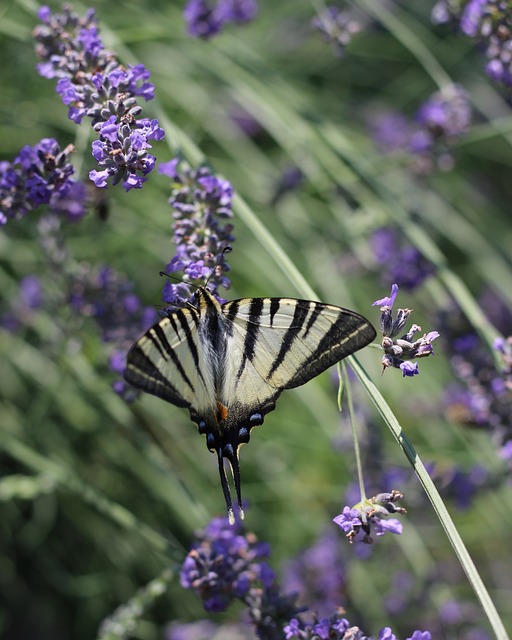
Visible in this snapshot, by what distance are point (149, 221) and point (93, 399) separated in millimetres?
718

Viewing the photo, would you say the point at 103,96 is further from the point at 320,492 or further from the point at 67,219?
the point at 320,492

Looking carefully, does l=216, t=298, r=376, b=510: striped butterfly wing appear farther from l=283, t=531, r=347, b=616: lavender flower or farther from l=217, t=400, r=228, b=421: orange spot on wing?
l=283, t=531, r=347, b=616: lavender flower

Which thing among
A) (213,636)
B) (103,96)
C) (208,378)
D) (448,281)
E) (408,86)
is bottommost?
(213,636)

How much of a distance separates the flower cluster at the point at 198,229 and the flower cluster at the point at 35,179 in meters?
0.22

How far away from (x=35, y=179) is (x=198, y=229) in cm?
37

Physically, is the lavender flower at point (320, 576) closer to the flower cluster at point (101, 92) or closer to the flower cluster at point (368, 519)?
the flower cluster at point (368, 519)

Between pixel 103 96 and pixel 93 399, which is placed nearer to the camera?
pixel 103 96

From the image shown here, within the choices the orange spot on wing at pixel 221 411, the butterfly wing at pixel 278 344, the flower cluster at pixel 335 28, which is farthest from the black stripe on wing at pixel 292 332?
the flower cluster at pixel 335 28

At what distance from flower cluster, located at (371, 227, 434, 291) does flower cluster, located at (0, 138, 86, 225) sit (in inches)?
44.2

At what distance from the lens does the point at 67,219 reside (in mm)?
2072

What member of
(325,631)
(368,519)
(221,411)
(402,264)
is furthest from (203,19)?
(325,631)

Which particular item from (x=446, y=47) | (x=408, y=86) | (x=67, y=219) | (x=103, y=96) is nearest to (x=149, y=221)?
(x=67, y=219)

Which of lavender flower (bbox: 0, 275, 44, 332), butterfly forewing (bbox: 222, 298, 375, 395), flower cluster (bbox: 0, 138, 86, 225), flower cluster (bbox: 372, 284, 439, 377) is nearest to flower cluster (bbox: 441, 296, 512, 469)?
flower cluster (bbox: 372, 284, 439, 377)

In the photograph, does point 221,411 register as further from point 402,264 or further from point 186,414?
point 186,414
